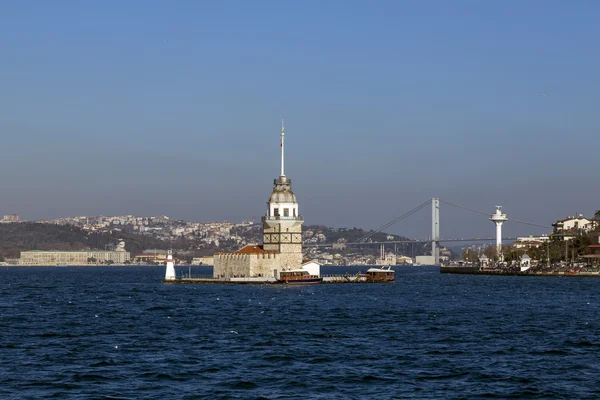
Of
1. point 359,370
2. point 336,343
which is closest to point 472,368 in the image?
point 359,370

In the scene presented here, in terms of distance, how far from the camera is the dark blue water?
27844 mm

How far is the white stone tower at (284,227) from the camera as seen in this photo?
8862cm

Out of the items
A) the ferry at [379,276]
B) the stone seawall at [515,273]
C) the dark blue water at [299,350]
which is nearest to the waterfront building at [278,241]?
the ferry at [379,276]

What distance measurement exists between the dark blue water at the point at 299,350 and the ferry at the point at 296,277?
25369 mm

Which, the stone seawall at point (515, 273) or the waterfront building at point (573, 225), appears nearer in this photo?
the stone seawall at point (515, 273)

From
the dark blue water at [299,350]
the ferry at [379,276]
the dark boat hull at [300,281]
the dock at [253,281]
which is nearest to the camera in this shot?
the dark blue water at [299,350]

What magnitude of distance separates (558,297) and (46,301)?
35.2 metres

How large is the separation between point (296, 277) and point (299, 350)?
173 feet

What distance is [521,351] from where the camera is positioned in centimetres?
3550

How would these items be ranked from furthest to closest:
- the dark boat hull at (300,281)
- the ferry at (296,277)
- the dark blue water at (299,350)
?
the ferry at (296,277)
the dark boat hull at (300,281)
the dark blue water at (299,350)

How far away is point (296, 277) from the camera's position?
290ft

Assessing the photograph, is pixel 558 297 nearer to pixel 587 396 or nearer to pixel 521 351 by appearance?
pixel 521 351

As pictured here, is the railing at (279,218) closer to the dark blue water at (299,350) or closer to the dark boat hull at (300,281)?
the dark boat hull at (300,281)

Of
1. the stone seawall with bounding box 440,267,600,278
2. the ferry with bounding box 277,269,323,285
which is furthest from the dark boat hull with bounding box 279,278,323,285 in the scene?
the stone seawall with bounding box 440,267,600,278
